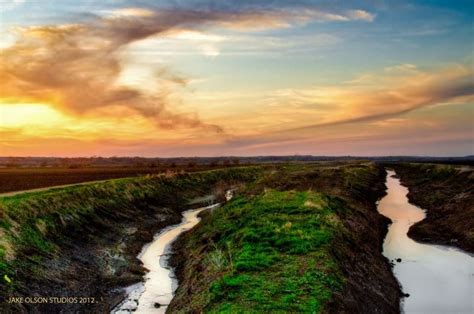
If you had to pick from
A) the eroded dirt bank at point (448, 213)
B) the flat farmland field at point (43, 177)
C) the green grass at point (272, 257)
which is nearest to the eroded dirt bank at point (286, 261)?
the green grass at point (272, 257)

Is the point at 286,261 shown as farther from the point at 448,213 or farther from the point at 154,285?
the point at 448,213

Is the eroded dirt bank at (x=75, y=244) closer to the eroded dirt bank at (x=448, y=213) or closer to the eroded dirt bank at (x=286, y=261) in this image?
the eroded dirt bank at (x=286, y=261)

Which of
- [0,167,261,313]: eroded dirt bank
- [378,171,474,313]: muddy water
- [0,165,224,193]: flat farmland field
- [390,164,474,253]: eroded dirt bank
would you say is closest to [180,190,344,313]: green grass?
[378,171,474,313]: muddy water

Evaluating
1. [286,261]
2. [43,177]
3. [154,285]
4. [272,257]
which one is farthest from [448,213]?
[43,177]

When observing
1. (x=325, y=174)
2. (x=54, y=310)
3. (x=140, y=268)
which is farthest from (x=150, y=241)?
(x=325, y=174)

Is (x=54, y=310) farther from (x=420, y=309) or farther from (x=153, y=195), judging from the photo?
(x=153, y=195)
